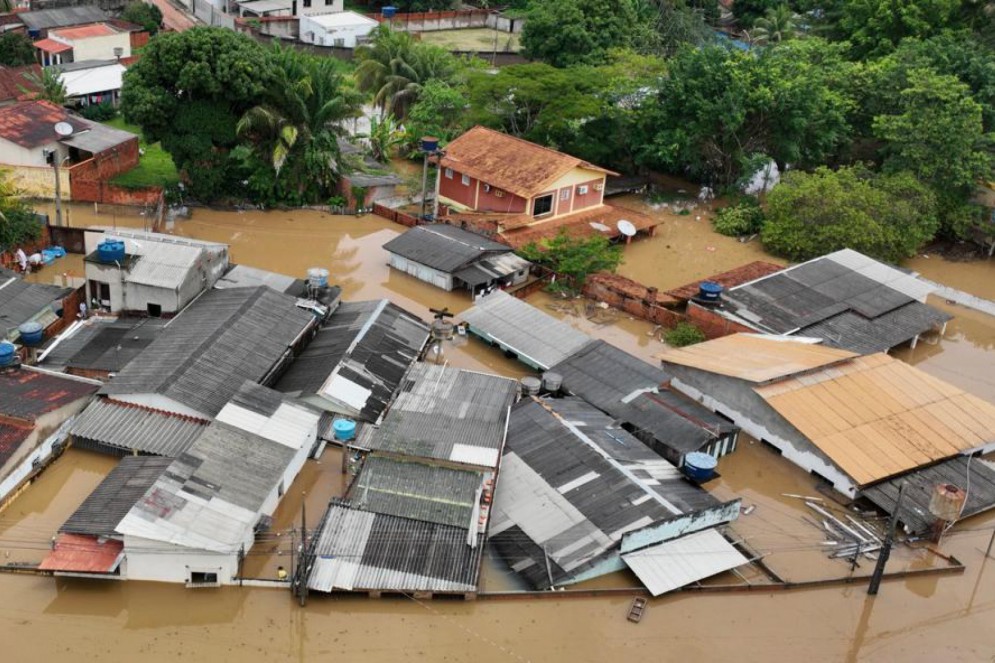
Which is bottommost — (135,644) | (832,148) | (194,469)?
(135,644)

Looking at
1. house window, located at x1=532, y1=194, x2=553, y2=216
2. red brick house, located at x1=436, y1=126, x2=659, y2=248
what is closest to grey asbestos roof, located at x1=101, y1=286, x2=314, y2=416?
red brick house, located at x1=436, y1=126, x2=659, y2=248

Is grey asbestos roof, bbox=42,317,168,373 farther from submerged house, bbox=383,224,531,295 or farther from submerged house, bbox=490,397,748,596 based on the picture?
submerged house, bbox=490,397,748,596

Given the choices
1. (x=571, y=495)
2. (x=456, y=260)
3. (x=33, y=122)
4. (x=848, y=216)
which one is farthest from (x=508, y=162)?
(x=571, y=495)

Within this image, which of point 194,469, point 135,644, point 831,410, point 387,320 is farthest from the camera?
point 387,320

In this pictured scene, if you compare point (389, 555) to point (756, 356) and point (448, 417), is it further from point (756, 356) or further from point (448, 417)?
point (756, 356)

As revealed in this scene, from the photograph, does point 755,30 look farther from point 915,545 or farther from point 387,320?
point 915,545

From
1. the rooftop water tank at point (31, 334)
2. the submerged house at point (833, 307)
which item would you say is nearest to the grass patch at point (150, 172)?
the rooftop water tank at point (31, 334)

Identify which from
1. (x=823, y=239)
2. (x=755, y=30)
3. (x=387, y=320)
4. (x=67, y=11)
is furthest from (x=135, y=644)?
(x=755, y=30)
